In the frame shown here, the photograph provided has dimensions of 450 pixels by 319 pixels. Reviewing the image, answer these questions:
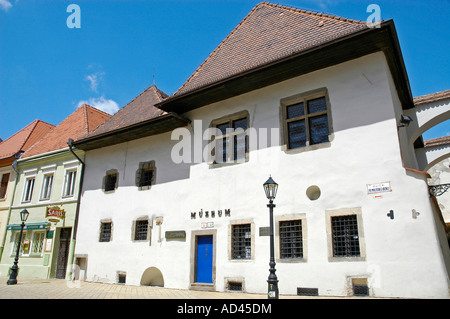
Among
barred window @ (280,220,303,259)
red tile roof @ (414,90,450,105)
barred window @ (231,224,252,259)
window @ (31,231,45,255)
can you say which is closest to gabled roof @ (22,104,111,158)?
window @ (31,231,45,255)

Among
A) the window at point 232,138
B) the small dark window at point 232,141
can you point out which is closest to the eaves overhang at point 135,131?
the window at point 232,138

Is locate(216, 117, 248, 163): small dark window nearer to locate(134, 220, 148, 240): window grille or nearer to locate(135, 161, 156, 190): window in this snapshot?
locate(135, 161, 156, 190): window

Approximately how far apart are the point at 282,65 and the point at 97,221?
10.8 m

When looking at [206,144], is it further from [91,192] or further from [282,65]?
[91,192]

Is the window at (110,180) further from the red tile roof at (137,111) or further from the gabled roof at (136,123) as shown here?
the red tile roof at (137,111)

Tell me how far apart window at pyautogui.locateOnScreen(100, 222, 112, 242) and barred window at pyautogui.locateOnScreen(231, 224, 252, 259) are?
660cm

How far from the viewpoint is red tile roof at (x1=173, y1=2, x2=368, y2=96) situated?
Answer: 1115 centimetres

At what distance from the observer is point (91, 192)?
16.8 meters

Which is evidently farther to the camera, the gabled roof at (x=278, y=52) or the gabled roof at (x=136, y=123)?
the gabled roof at (x=136, y=123)

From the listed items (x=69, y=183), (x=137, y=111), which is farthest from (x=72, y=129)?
(x=137, y=111)

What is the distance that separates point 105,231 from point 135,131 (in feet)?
15.5

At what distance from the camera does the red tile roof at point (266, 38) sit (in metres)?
11.1

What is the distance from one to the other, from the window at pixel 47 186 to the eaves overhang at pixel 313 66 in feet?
30.9

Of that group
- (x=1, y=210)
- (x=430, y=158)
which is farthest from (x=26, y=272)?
(x=430, y=158)
